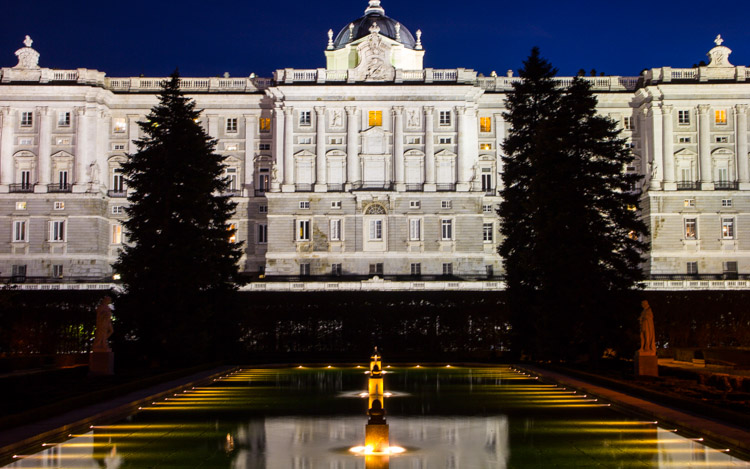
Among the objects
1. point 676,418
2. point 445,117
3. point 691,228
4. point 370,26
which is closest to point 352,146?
point 445,117

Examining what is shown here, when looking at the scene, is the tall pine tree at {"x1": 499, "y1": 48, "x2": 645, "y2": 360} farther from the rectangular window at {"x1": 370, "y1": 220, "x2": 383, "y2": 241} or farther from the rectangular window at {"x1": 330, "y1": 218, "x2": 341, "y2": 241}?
the rectangular window at {"x1": 330, "y1": 218, "x2": 341, "y2": 241}

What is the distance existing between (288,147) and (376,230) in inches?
418

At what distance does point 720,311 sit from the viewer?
50.4 meters

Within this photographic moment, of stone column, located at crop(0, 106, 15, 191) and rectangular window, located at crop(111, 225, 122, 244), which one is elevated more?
stone column, located at crop(0, 106, 15, 191)

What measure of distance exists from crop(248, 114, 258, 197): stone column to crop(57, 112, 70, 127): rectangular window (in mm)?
15239

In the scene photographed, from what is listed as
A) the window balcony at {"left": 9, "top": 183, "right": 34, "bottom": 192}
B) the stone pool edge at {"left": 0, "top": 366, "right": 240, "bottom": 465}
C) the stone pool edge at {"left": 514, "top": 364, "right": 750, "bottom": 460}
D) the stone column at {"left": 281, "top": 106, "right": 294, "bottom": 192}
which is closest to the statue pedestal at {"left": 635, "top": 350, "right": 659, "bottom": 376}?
the stone pool edge at {"left": 514, "top": 364, "right": 750, "bottom": 460}

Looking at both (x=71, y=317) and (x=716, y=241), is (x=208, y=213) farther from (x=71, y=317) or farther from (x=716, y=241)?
(x=716, y=241)

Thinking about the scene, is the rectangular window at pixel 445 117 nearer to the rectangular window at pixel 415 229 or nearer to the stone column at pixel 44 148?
the rectangular window at pixel 415 229

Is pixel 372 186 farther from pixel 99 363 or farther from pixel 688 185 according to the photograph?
pixel 99 363

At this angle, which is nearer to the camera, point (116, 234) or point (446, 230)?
point (446, 230)

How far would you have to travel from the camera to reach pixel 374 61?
80938 mm

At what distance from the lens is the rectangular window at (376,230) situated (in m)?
76.7

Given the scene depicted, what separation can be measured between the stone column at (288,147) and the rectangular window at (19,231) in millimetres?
21983

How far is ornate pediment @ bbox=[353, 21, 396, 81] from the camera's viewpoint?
80.6 metres
